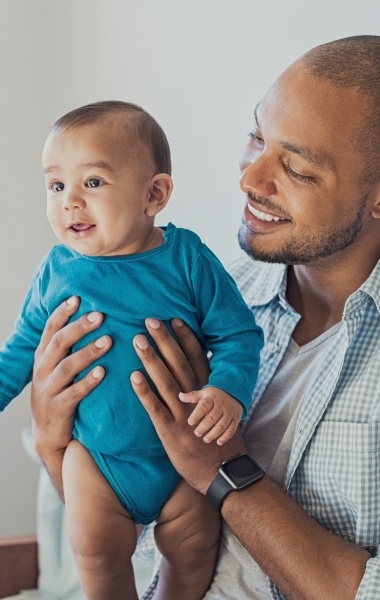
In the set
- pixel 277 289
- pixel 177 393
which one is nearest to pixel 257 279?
pixel 277 289

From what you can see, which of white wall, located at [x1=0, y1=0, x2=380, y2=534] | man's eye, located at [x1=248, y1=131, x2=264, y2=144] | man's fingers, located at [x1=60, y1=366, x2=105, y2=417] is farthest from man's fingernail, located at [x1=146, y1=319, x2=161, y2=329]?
white wall, located at [x1=0, y1=0, x2=380, y2=534]

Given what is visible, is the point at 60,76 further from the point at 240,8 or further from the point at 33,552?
the point at 33,552

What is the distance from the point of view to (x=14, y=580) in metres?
2.06

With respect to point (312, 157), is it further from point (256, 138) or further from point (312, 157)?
point (256, 138)

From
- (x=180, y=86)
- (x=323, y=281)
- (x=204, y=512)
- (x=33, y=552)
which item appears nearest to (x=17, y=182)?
(x=180, y=86)

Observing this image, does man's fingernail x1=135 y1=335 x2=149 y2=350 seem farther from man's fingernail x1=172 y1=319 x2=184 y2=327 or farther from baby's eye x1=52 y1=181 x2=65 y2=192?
baby's eye x1=52 y1=181 x2=65 y2=192

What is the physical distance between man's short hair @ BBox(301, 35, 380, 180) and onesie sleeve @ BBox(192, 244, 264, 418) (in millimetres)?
348

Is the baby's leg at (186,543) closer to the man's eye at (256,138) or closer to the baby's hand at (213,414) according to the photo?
the baby's hand at (213,414)

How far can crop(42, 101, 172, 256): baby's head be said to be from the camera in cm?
143

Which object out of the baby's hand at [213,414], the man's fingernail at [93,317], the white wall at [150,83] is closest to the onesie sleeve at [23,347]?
the man's fingernail at [93,317]

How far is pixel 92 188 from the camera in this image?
1.43 meters

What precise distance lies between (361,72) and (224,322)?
50cm

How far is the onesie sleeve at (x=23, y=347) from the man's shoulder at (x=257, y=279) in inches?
17.5

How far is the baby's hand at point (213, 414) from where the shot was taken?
1374 millimetres
